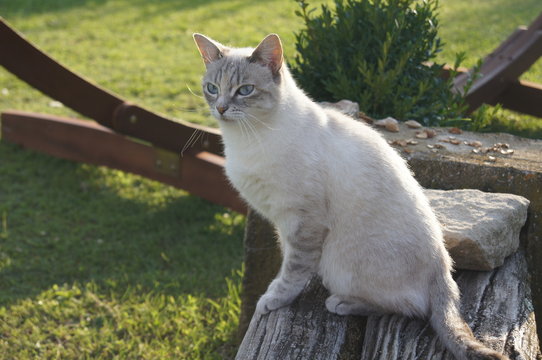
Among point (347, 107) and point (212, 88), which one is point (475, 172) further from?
point (212, 88)

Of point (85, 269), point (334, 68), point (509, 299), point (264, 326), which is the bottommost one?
point (85, 269)

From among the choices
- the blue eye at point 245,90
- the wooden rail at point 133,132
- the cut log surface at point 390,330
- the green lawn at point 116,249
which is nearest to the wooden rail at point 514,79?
the green lawn at point 116,249

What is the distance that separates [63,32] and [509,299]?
24.2 ft

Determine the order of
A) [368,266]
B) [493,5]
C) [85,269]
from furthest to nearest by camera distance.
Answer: [493,5] < [85,269] < [368,266]

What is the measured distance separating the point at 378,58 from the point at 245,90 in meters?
1.20

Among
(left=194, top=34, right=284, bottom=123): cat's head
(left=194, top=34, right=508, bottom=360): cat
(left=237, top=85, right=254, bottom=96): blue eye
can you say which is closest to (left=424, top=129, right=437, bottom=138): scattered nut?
(left=194, top=34, right=508, bottom=360): cat

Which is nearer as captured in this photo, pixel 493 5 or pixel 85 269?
pixel 85 269

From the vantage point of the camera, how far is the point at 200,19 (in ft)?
28.3

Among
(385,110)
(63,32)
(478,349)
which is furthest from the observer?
(63,32)

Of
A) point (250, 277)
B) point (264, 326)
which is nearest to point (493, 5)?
point (250, 277)

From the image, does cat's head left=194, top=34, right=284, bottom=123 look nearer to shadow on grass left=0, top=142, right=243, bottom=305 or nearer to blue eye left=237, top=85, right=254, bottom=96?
blue eye left=237, top=85, right=254, bottom=96

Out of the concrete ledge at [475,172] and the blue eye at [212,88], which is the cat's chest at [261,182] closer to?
the blue eye at [212,88]

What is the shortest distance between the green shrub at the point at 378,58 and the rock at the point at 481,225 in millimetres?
933

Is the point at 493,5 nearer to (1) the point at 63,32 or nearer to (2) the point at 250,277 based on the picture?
(1) the point at 63,32
